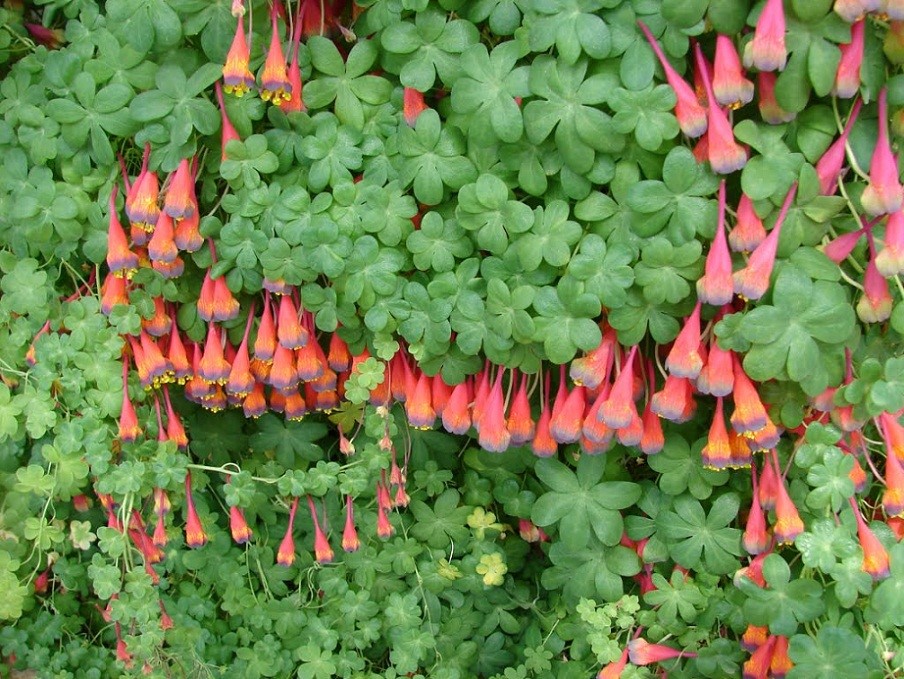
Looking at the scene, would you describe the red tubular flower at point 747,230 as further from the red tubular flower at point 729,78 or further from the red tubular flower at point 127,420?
the red tubular flower at point 127,420

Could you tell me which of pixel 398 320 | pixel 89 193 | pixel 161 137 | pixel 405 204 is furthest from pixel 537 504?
pixel 89 193

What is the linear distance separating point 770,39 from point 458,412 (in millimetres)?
925

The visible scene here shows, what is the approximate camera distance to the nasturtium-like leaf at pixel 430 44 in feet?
4.88

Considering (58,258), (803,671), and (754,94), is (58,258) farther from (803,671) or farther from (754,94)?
(803,671)

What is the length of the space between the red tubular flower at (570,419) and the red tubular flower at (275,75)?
824 mm

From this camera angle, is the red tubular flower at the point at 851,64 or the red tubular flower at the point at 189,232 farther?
the red tubular flower at the point at 189,232

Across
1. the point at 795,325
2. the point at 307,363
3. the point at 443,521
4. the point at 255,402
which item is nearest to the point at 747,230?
the point at 795,325

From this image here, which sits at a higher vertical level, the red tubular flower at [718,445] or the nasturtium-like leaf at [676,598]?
the red tubular flower at [718,445]

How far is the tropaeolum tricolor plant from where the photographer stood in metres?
1.33

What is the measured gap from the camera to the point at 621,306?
143cm

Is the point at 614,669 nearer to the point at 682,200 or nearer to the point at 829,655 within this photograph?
the point at 829,655

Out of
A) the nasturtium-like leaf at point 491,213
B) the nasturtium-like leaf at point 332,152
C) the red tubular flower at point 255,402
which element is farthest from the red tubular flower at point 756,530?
the red tubular flower at point 255,402

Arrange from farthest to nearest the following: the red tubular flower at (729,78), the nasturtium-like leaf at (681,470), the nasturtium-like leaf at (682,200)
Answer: the nasturtium-like leaf at (681,470)
the nasturtium-like leaf at (682,200)
the red tubular flower at (729,78)

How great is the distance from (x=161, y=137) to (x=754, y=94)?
1171mm
